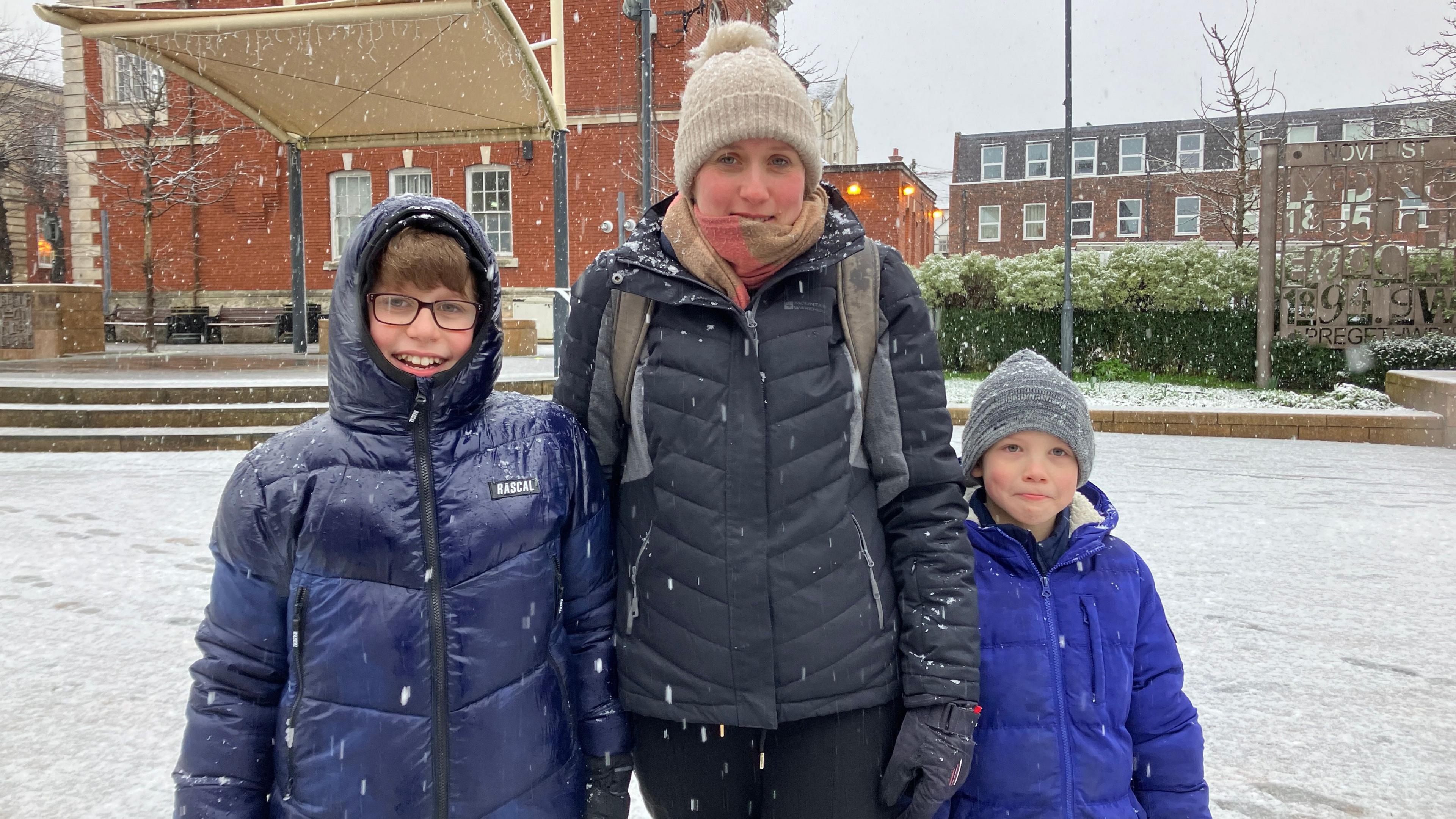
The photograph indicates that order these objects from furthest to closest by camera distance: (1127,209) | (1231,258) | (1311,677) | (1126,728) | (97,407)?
(1127,209) < (1231,258) < (97,407) < (1311,677) < (1126,728)

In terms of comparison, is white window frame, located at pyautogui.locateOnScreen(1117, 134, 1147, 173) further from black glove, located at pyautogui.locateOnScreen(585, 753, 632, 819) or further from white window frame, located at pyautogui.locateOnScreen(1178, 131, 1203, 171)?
black glove, located at pyautogui.locateOnScreen(585, 753, 632, 819)

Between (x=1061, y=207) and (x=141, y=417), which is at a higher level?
(x=1061, y=207)

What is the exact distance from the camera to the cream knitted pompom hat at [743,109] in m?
1.75

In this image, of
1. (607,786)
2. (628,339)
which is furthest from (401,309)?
(607,786)

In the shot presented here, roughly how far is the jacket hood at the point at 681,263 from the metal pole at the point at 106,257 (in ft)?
82.8

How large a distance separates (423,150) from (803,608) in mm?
21854

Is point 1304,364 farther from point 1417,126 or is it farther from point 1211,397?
point 1417,126

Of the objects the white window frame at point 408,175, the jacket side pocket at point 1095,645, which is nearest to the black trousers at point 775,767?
the jacket side pocket at point 1095,645

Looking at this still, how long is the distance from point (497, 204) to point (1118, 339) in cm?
1394

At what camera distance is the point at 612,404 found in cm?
186

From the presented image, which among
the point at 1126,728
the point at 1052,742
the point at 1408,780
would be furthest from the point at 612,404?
the point at 1408,780

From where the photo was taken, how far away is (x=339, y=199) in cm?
2180

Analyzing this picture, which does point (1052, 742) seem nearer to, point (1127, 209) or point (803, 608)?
point (803, 608)

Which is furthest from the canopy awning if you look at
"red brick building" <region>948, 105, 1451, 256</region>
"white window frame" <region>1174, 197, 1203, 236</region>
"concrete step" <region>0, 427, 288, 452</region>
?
"white window frame" <region>1174, 197, 1203, 236</region>
